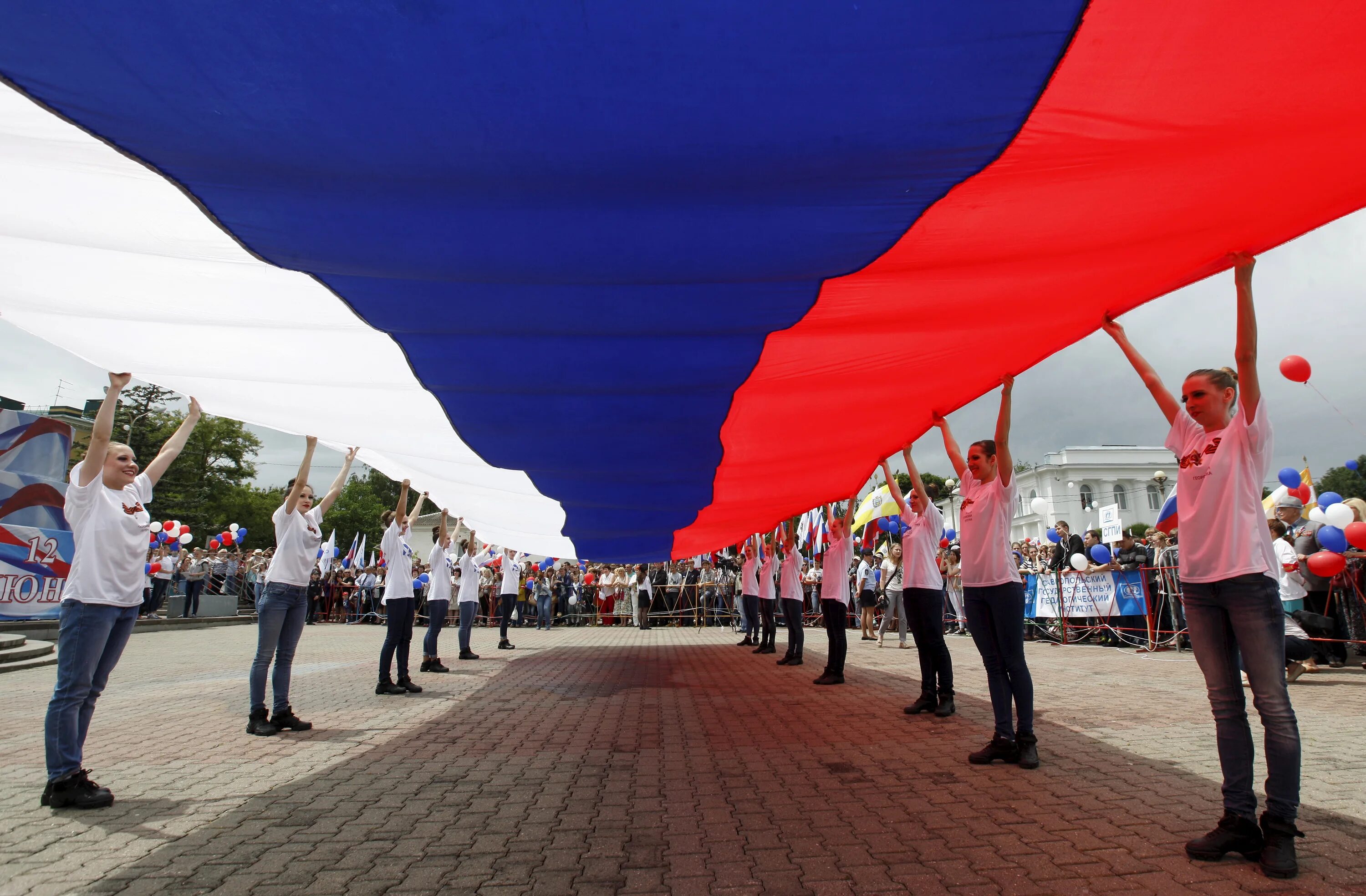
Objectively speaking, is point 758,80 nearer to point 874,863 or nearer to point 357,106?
point 357,106

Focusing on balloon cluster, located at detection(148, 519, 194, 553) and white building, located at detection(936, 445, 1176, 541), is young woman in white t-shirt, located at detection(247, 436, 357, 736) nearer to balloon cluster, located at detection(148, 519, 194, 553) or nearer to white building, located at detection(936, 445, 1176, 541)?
balloon cluster, located at detection(148, 519, 194, 553)

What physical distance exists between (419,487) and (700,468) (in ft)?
10.3

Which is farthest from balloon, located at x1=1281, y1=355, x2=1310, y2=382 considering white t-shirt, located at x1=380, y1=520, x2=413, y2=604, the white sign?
white t-shirt, located at x1=380, y1=520, x2=413, y2=604

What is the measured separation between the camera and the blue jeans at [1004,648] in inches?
163

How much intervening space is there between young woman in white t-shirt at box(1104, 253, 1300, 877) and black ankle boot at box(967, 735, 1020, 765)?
4.97 feet

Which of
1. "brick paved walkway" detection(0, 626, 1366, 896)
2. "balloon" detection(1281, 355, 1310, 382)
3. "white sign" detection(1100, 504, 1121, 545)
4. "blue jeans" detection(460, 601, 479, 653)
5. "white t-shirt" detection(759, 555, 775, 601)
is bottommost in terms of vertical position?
"brick paved walkway" detection(0, 626, 1366, 896)

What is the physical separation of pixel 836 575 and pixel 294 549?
5.66 meters

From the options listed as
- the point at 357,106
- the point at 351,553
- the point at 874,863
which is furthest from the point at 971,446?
the point at 351,553

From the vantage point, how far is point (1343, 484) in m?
48.9

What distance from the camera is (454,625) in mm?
24000

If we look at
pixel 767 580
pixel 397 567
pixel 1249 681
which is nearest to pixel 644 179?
pixel 1249 681

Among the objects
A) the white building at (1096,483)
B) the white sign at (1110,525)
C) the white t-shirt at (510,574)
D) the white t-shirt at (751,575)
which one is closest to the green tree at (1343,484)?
the white building at (1096,483)

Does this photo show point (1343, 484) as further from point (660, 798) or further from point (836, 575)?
point (660, 798)

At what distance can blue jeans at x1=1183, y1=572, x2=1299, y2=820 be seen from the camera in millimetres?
2609
